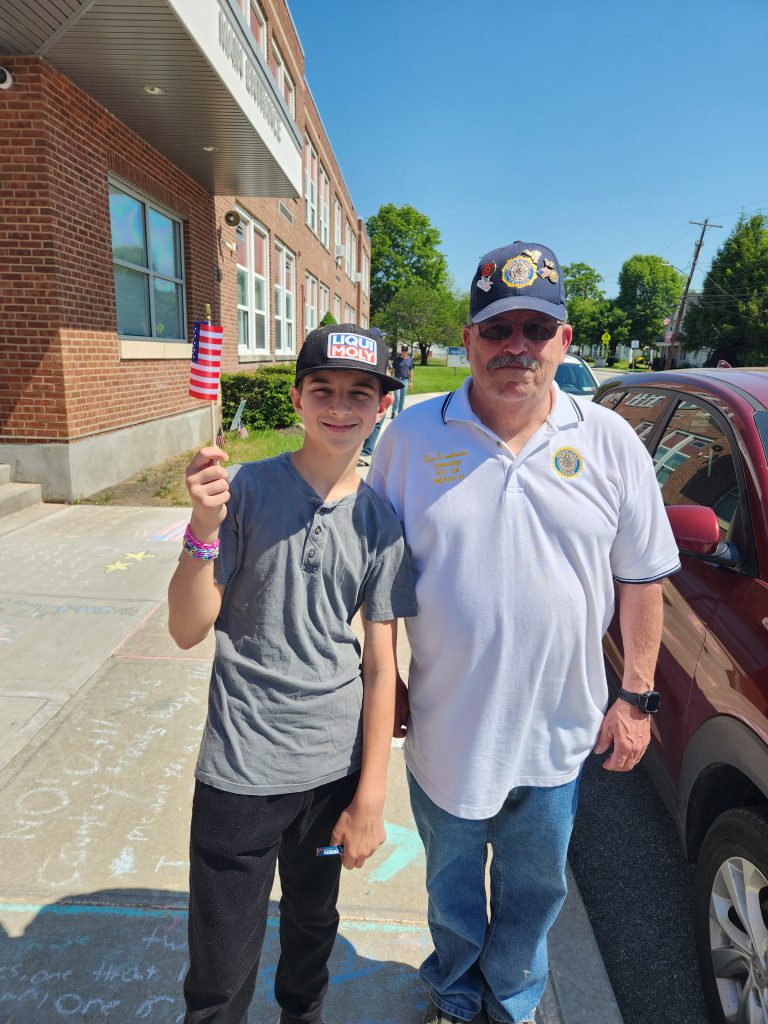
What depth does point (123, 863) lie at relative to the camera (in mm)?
2348

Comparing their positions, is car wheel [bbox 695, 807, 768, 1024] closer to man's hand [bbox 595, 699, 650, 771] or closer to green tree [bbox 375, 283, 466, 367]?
man's hand [bbox 595, 699, 650, 771]

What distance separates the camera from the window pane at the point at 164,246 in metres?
9.08

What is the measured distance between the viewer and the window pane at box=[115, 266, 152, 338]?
8.14 meters

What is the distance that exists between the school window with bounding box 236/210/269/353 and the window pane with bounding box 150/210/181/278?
11.0 feet

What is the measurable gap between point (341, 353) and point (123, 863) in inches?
79.3

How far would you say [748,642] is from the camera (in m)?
1.94

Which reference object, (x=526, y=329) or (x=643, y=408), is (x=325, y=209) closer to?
(x=643, y=408)

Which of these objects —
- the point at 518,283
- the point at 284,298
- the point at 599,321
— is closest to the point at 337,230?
the point at 284,298

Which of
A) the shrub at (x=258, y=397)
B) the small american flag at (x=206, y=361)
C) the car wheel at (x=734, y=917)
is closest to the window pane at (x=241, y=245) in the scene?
the shrub at (x=258, y=397)

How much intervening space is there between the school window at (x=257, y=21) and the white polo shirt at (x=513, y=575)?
14.2 metres

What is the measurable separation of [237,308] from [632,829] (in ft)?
40.7

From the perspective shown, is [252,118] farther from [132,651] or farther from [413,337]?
[413,337]

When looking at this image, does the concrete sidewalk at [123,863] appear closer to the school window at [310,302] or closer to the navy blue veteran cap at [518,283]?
the navy blue veteran cap at [518,283]

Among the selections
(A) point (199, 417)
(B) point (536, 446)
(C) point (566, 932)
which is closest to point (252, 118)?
(A) point (199, 417)
